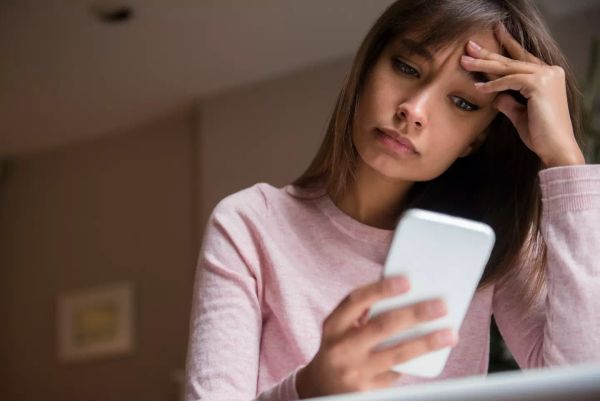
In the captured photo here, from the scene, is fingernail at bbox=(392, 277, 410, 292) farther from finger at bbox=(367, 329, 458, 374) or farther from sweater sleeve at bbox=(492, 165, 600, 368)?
sweater sleeve at bbox=(492, 165, 600, 368)

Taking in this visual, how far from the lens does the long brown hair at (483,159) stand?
2.62 feet

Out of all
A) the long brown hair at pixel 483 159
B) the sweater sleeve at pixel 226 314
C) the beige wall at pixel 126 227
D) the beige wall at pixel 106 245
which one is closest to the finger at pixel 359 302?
the sweater sleeve at pixel 226 314

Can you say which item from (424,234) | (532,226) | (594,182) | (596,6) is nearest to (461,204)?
(532,226)

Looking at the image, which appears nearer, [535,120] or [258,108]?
[535,120]

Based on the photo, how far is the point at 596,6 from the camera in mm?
2145

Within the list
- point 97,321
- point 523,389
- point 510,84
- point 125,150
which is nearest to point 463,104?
point 510,84

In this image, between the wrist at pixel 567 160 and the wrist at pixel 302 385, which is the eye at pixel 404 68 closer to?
the wrist at pixel 567 160

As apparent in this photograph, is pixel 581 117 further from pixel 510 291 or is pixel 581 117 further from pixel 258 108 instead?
pixel 258 108

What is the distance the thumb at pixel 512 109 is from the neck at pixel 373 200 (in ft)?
0.38

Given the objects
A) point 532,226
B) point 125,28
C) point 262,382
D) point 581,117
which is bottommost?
point 262,382

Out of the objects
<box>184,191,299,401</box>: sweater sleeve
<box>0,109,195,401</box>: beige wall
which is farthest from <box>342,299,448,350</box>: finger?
<box>0,109,195,401</box>: beige wall

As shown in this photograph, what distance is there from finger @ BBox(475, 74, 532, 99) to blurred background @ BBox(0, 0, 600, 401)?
832mm

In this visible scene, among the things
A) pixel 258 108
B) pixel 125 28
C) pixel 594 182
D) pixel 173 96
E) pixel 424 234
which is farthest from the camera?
pixel 125 28

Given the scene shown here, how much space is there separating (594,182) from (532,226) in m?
0.15
